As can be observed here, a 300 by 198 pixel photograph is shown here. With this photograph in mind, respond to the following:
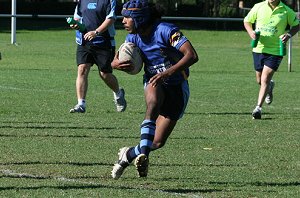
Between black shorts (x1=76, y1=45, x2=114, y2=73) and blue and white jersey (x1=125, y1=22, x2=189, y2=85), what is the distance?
20.2ft

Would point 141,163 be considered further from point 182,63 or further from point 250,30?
point 250,30

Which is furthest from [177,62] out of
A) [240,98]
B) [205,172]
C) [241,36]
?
[241,36]

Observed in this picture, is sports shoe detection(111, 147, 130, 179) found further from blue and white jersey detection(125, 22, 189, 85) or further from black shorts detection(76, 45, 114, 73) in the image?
black shorts detection(76, 45, 114, 73)

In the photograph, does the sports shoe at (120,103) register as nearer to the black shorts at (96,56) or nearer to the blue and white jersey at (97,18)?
the black shorts at (96,56)

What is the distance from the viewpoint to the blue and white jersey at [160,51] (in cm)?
897

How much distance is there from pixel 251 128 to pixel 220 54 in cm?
2134

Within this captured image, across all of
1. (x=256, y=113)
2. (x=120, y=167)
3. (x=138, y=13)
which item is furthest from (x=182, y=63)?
(x=256, y=113)

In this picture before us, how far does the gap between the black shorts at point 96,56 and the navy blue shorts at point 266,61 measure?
2.30 meters

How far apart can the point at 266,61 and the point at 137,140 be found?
13.3 ft

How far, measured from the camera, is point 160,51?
9.05 meters

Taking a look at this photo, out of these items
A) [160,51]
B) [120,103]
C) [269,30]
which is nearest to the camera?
[160,51]

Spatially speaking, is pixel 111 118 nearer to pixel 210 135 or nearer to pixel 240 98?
pixel 210 135

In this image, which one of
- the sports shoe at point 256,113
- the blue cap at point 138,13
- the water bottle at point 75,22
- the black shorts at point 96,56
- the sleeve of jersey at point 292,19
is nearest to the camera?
the blue cap at point 138,13

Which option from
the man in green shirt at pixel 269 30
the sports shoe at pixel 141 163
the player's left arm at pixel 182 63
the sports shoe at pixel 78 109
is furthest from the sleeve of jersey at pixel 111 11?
the sports shoe at pixel 141 163
